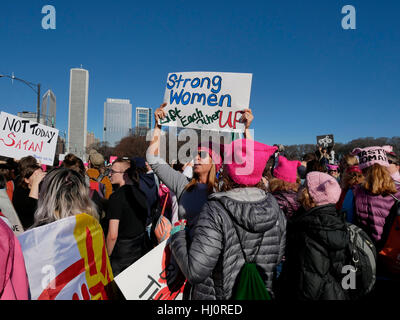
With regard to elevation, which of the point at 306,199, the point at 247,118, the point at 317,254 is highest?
the point at 247,118

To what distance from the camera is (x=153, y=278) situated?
200 cm

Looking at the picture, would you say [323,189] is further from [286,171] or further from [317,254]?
[286,171]

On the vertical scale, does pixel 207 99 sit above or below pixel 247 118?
above

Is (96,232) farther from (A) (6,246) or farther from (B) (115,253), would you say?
(B) (115,253)

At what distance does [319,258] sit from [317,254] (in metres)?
0.03

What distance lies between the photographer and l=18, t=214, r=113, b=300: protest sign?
5.33 ft

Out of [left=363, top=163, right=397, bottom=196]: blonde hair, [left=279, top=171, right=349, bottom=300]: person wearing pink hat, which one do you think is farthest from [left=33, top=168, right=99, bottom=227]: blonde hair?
[left=363, top=163, right=397, bottom=196]: blonde hair

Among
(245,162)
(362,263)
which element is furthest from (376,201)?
(245,162)

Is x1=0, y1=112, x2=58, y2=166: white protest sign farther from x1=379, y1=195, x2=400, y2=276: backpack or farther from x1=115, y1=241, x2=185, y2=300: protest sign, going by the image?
x1=379, y1=195, x2=400, y2=276: backpack

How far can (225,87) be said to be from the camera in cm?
347

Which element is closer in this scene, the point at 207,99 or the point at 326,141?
the point at 207,99

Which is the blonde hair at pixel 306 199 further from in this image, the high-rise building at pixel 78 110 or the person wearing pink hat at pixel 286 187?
the high-rise building at pixel 78 110

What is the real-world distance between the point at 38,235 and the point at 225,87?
8.53ft

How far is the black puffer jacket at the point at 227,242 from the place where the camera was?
1.75 metres
